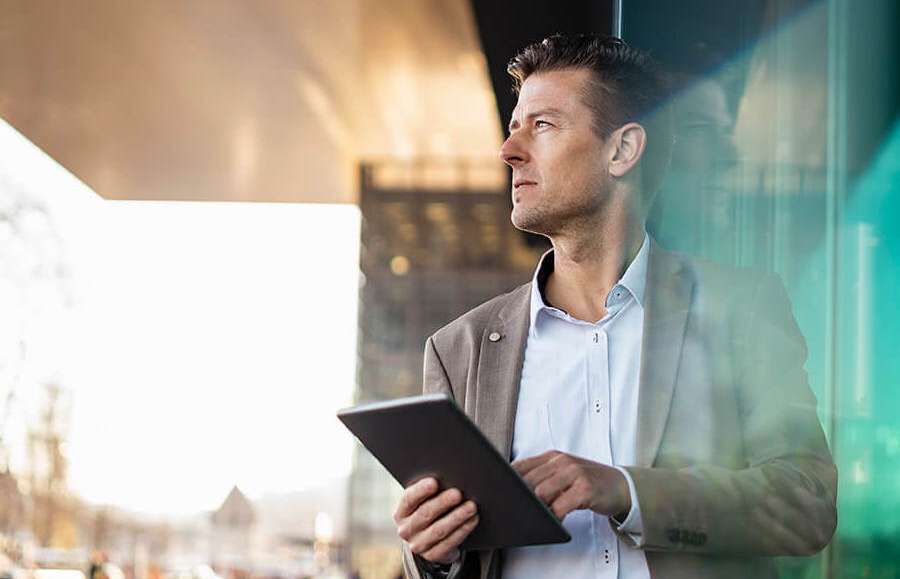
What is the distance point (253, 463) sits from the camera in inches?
1085

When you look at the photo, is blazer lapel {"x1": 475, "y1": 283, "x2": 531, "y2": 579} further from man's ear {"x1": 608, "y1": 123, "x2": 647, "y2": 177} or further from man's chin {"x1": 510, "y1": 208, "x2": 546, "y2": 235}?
man's ear {"x1": 608, "y1": 123, "x2": 647, "y2": 177}

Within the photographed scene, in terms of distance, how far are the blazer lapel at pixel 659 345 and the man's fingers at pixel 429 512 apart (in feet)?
0.90

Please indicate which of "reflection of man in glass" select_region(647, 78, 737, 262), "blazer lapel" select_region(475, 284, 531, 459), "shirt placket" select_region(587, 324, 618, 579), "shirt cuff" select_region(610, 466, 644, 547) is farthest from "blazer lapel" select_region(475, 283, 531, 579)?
"reflection of man in glass" select_region(647, 78, 737, 262)

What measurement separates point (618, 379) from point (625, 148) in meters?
0.37

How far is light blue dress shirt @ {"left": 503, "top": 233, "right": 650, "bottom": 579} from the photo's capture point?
66.2 inches

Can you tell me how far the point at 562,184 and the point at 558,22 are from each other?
4.31m

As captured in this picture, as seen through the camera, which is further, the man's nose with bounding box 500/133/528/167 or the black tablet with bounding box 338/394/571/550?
the man's nose with bounding box 500/133/528/167

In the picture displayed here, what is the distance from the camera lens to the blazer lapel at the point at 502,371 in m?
1.75

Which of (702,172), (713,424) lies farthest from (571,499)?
(702,172)

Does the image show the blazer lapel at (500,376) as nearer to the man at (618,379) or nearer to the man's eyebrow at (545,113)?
the man at (618,379)

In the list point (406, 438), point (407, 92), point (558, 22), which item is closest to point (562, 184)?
point (406, 438)

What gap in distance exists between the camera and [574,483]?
150 centimetres

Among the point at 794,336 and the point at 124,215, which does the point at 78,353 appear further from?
the point at 794,336

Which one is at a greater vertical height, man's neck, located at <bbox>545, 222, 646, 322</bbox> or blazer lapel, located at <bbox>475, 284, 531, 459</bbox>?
man's neck, located at <bbox>545, 222, 646, 322</bbox>
